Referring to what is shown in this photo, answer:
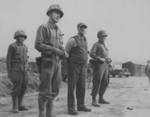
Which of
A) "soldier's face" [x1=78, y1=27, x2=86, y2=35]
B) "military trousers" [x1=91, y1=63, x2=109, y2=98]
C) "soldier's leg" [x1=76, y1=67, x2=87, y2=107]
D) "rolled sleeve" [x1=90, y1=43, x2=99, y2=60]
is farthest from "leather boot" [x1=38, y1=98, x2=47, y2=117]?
"rolled sleeve" [x1=90, y1=43, x2=99, y2=60]

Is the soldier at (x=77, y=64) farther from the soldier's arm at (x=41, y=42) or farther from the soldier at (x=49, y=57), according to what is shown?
the soldier's arm at (x=41, y=42)

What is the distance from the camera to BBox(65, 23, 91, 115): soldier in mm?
6957

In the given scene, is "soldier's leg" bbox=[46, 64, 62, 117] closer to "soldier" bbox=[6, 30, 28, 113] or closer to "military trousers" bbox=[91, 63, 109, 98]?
"soldier" bbox=[6, 30, 28, 113]

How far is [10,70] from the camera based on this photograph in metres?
7.39

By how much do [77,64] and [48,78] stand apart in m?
1.77

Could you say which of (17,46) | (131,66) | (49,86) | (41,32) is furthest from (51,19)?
(131,66)

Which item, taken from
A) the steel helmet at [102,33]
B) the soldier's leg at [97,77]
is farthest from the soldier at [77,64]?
the steel helmet at [102,33]

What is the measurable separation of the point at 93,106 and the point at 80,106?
93 cm

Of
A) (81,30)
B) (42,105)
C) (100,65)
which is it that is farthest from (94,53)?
(42,105)

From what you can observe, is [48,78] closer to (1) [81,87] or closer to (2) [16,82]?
(1) [81,87]

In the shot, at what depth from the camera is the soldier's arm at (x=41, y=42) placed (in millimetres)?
5367

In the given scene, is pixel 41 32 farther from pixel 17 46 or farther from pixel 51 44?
pixel 17 46

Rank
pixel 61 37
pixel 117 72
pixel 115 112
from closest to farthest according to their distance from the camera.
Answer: pixel 61 37
pixel 115 112
pixel 117 72

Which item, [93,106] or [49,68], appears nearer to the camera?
[49,68]
